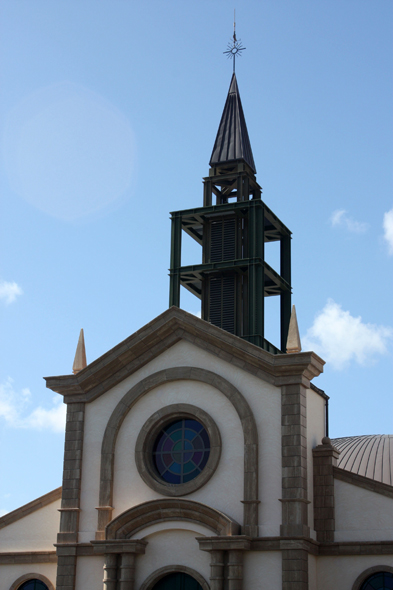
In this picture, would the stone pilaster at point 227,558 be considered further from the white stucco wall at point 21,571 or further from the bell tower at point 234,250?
the bell tower at point 234,250

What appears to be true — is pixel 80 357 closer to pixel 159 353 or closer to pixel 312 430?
pixel 159 353

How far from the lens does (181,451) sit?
31906 millimetres

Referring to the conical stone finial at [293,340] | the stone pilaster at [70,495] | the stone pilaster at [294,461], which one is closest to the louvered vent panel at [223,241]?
the conical stone finial at [293,340]

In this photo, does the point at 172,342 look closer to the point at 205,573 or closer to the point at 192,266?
the point at 192,266

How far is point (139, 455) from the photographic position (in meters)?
32.0

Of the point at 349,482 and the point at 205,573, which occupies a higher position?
the point at 349,482

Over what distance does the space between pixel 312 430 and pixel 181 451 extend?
4.39m

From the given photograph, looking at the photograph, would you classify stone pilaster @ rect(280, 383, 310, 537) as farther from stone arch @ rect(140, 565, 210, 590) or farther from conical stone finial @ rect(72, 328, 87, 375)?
conical stone finial @ rect(72, 328, 87, 375)

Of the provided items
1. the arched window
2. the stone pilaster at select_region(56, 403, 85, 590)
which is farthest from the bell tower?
the arched window

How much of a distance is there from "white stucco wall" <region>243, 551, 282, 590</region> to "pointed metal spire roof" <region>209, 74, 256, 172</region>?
16.5m

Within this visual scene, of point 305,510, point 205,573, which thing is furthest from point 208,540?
point 305,510

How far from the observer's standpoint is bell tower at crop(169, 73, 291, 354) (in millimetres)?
35469

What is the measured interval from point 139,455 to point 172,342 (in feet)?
13.3

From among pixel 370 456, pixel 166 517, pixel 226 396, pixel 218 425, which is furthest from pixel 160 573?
pixel 370 456
